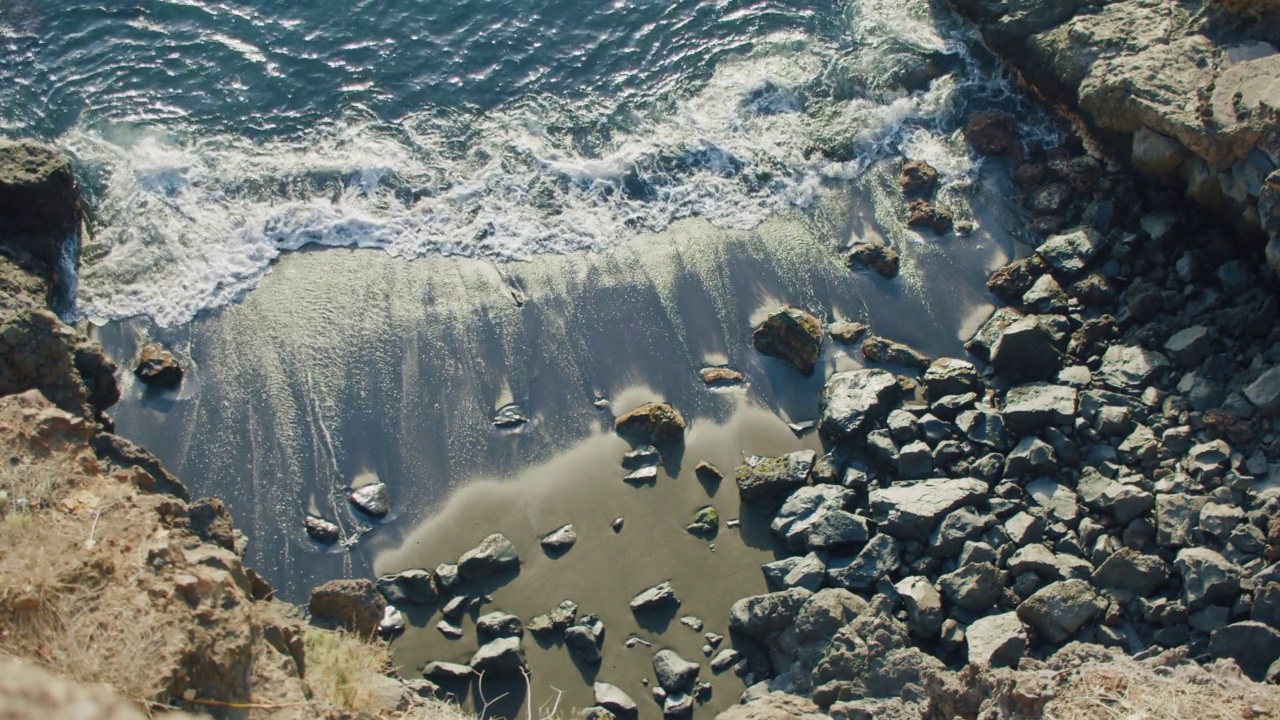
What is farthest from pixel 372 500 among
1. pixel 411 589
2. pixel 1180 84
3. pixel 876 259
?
pixel 1180 84

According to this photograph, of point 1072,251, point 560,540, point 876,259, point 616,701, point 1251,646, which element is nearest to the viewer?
point 1251,646

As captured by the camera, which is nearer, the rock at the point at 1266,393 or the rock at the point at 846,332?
the rock at the point at 1266,393

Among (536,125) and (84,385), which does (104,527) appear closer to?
(84,385)

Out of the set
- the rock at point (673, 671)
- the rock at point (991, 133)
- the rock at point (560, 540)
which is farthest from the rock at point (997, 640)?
the rock at point (991, 133)

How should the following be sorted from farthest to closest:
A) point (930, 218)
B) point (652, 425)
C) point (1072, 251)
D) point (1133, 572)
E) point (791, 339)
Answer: point (930, 218) < point (1072, 251) < point (791, 339) < point (652, 425) < point (1133, 572)

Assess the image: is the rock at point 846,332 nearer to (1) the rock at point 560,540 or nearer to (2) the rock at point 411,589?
(1) the rock at point 560,540

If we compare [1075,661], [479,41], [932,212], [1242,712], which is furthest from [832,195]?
[1242,712]

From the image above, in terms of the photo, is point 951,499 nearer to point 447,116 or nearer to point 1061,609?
point 1061,609
